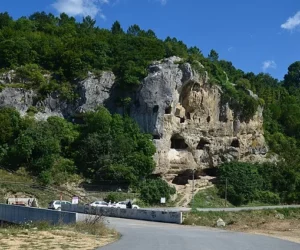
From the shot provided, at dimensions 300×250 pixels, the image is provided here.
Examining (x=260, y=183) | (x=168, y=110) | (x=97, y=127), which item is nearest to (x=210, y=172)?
(x=260, y=183)

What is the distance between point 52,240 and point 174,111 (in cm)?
4477

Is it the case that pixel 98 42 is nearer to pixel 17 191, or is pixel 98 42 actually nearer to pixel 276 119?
pixel 17 191

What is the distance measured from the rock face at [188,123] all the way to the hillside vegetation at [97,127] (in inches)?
67.7

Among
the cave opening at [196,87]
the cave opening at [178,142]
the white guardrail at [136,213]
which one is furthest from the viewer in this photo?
the cave opening at [196,87]

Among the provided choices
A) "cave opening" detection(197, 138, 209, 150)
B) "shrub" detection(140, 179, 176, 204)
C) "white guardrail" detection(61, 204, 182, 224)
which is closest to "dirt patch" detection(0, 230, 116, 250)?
"white guardrail" detection(61, 204, 182, 224)

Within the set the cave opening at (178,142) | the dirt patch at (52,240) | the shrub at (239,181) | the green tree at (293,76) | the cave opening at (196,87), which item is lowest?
the dirt patch at (52,240)

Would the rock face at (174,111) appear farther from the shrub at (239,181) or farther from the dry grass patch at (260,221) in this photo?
the dry grass patch at (260,221)

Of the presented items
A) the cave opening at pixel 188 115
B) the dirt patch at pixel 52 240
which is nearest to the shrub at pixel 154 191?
the cave opening at pixel 188 115

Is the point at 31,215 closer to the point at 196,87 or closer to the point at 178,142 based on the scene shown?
the point at 178,142

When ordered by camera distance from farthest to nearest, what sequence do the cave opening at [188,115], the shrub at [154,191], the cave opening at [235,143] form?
the cave opening at [235,143] < the cave opening at [188,115] < the shrub at [154,191]

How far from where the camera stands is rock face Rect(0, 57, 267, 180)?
59.6 metres

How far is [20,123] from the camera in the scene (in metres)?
56.6

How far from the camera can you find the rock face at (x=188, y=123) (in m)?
59.5

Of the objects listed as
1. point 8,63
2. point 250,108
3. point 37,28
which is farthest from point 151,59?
point 37,28
